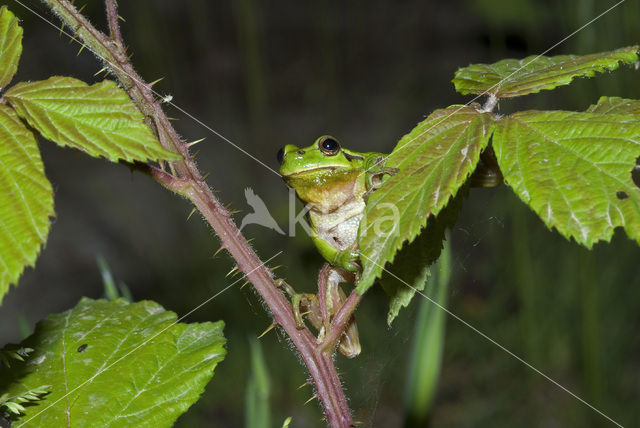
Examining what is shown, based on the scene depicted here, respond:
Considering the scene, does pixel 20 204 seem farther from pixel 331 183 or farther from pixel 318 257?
pixel 318 257

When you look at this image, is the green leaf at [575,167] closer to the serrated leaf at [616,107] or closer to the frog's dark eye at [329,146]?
the serrated leaf at [616,107]

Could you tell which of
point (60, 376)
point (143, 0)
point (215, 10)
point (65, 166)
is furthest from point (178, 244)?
point (60, 376)

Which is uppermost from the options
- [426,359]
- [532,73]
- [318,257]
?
[532,73]

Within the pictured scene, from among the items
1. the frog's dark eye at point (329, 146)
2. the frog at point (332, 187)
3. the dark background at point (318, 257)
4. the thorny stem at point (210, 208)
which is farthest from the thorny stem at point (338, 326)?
the frog's dark eye at point (329, 146)

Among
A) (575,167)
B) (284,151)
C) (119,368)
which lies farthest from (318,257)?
(575,167)

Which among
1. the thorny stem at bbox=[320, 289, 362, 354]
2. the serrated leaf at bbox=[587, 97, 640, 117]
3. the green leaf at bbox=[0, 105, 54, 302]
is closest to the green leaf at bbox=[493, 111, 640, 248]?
the serrated leaf at bbox=[587, 97, 640, 117]

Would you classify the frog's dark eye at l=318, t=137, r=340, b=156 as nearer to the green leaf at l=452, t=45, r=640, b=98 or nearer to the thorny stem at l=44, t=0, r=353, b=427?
the green leaf at l=452, t=45, r=640, b=98
